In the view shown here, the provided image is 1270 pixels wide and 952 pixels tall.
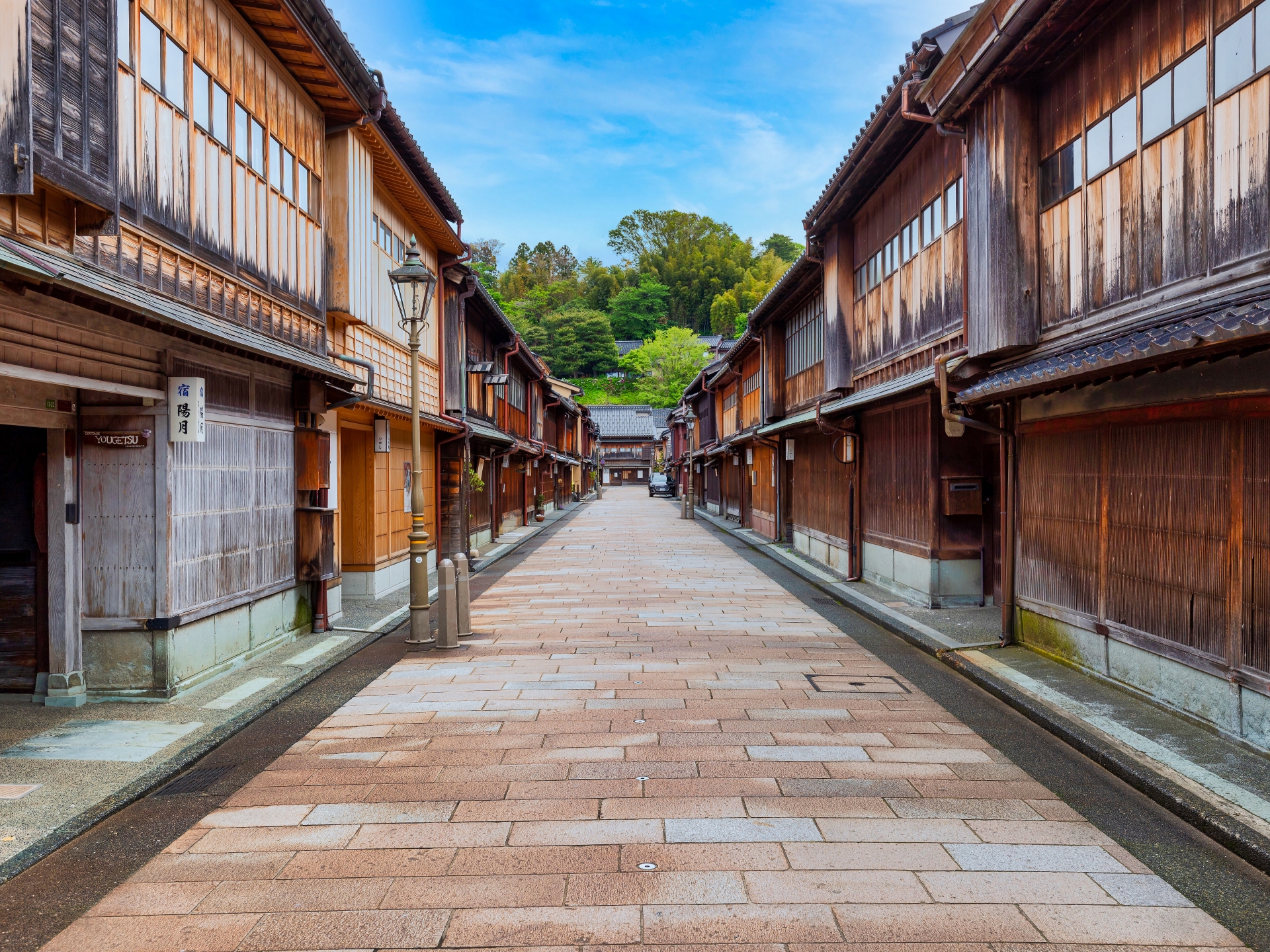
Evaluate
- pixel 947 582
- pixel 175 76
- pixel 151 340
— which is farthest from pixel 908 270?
pixel 151 340

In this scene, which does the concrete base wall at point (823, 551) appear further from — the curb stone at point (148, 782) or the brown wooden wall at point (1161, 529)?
the curb stone at point (148, 782)

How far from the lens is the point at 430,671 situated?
9.19 m

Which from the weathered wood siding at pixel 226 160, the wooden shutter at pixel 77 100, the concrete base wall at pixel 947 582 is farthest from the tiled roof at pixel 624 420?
the wooden shutter at pixel 77 100

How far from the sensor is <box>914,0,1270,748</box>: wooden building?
19.8 ft

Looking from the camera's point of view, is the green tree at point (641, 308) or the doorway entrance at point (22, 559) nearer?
the doorway entrance at point (22, 559)

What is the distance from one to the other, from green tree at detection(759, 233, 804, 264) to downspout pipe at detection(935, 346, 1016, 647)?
3523 inches

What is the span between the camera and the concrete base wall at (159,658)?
7.68 meters

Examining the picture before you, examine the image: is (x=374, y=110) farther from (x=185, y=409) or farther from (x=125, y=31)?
(x=185, y=409)

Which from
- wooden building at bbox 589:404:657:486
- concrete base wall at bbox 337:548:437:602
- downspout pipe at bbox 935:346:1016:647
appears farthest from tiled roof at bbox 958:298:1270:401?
wooden building at bbox 589:404:657:486

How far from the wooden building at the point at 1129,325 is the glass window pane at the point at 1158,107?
22mm

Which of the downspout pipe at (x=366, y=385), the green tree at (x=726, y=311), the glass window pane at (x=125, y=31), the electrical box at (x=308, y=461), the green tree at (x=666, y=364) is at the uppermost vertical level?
the green tree at (x=726, y=311)

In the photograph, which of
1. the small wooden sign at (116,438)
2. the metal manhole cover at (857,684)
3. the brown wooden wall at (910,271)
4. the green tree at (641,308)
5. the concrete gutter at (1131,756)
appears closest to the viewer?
the concrete gutter at (1131,756)

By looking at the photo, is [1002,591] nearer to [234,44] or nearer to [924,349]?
[924,349]

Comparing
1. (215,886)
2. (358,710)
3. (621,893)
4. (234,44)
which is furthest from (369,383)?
(621,893)
